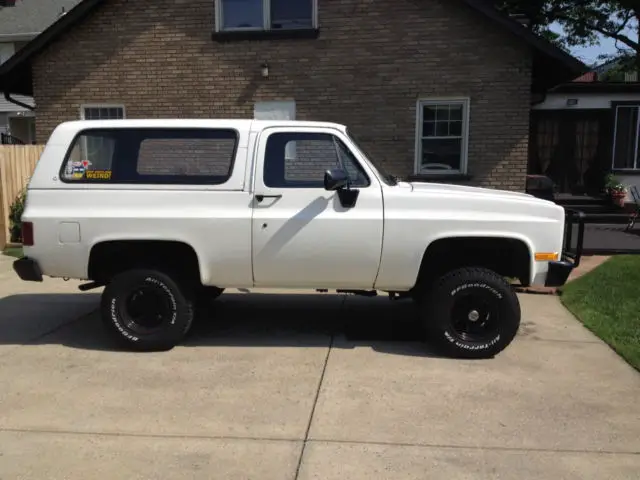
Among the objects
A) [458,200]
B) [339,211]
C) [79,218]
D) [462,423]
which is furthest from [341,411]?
[79,218]

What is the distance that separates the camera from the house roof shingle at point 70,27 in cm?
992

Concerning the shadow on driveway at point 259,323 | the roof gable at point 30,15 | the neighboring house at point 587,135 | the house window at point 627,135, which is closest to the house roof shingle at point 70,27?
the neighboring house at point 587,135

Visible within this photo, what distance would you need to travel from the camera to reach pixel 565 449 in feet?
11.6

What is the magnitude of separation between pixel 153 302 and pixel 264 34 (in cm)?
711

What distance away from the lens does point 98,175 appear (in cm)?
513

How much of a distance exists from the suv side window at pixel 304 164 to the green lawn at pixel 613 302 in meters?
2.81

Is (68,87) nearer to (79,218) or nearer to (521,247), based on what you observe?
(79,218)

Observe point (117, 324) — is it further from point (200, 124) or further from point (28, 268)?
point (200, 124)

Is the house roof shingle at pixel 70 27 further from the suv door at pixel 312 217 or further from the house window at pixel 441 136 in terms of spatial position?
the suv door at pixel 312 217

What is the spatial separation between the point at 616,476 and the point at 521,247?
2.21 meters

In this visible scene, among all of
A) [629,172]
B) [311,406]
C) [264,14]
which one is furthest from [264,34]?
[629,172]

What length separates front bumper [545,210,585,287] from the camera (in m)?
4.96

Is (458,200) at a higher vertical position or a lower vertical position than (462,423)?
higher

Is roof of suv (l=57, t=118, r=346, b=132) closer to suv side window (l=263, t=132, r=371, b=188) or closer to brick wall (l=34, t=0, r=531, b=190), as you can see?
suv side window (l=263, t=132, r=371, b=188)
